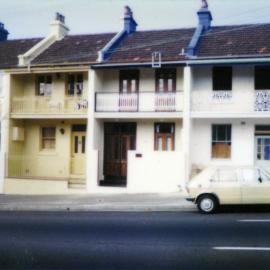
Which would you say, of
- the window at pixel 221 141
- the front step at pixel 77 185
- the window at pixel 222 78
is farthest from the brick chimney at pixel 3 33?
the window at pixel 221 141

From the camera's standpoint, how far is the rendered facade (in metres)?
21.0

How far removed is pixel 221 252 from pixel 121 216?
5836 mm

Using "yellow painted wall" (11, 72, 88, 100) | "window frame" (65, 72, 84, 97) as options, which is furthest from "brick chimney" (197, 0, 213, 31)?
"window frame" (65, 72, 84, 97)

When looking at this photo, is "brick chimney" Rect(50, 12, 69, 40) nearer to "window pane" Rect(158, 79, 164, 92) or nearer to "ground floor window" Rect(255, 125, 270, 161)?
"window pane" Rect(158, 79, 164, 92)

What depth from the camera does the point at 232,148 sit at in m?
22.1

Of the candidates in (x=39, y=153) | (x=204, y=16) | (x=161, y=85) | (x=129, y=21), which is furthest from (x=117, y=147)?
(x=204, y=16)

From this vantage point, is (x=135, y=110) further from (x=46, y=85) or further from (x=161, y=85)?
(x=46, y=85)

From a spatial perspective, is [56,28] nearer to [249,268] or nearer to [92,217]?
[92,217]

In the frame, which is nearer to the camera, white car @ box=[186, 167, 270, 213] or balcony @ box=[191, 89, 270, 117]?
white car @ box=[186, 167, 270, 213]

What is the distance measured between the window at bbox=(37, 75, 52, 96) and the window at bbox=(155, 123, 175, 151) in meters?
6.30

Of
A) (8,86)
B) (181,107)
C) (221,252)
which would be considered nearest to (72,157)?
(8,86)

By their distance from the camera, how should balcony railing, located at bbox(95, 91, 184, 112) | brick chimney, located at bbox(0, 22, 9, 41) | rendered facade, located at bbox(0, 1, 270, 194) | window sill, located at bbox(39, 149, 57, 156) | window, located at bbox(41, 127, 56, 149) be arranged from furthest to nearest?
1. brick chimney, located at bbox(0, 22, 9, 41)
2. window, located at bbox(41, 127, 56, 149)
3. window sill, located at bbox(39, 149, 57, 156)
4. balcony railing, located at bbox(95, 91, 184, 112)
5. rendered facade, located at bbox(0, 1, 270, 194)

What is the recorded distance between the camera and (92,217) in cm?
1414

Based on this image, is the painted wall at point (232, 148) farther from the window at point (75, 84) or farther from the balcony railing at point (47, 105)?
the window at point (75, 84)
